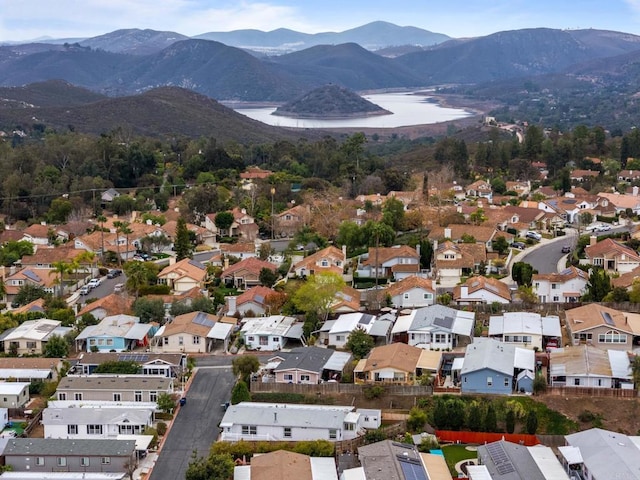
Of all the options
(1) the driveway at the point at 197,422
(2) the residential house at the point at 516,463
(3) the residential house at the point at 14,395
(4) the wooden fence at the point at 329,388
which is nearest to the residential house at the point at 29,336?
(3) the residential house at the point at 14,395

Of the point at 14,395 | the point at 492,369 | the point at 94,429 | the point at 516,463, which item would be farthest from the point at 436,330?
the point at 14,395

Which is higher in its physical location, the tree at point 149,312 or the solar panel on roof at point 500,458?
the solar panel on roof at point 500,458

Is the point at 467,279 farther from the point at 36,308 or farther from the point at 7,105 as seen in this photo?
the point at 7,105

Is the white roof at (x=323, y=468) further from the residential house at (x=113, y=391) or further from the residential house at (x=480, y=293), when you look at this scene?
the residential house at (x=480, y=293)

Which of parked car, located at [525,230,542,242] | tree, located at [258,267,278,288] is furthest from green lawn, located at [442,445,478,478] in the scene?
parked car, located at [525,230,542,242]

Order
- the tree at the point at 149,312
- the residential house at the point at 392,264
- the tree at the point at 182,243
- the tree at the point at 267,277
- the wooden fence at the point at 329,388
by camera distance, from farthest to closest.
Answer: the tree at the point at 182,243
the residential house at the point at 392,264
the tree at the point at 267,277
the tree at the point at 149,312
the wooden fence at the point at 329,388

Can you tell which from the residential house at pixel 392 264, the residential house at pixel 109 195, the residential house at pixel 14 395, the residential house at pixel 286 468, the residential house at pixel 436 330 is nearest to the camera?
the residential house at pixel 286 468

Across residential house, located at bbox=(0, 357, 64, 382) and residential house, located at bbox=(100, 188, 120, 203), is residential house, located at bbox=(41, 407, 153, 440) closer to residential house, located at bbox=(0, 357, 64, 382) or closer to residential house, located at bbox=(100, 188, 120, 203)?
→ residential house, located at bbox=(0, 357, 64, 382)
